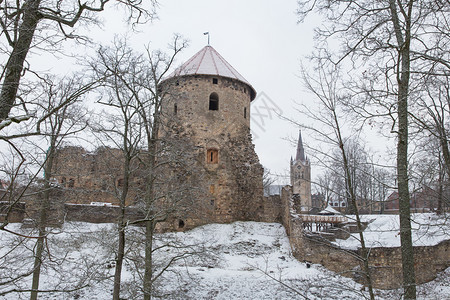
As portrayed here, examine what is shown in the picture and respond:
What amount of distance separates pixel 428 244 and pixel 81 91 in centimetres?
1715

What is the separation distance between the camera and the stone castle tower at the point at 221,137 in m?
20.3

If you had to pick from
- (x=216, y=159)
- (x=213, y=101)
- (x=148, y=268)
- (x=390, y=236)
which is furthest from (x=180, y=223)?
(x=390, y=236)

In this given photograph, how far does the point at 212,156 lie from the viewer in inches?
821

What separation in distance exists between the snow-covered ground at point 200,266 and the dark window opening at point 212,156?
3.59 meters

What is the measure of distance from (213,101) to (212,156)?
346 centimetres

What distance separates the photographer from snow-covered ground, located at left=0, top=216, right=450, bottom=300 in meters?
9.95

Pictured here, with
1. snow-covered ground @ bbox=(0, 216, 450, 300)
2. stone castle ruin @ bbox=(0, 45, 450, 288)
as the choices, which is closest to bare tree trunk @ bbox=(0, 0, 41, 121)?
snow-covered ground @ bbox=(0, 216, 450, 300)

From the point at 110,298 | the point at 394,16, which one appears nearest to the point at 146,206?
the point at 110,298

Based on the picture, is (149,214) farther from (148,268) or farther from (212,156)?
(212,156)

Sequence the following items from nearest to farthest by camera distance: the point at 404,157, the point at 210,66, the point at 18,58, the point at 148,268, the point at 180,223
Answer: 1. the point at 18,58
2. the point at 404,157
3. the point at 148,268
4. the point at 180,223
5. the point at 210,66

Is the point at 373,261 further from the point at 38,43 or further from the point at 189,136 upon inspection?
the point at 38,43

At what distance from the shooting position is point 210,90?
832 inches

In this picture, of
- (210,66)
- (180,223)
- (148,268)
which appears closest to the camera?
(148,268)

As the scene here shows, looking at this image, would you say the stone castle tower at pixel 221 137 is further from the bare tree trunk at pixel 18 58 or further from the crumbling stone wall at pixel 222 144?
the bare tree trunk at pixel 18 58
